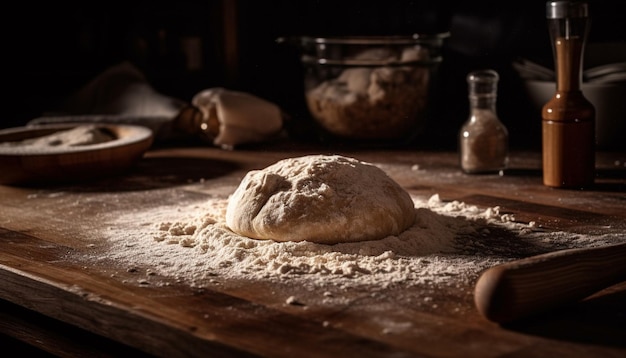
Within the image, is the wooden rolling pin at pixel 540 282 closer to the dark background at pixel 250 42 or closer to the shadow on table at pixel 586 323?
the shadow on table at pixel 586 323

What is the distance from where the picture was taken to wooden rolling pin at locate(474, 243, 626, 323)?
82 cm

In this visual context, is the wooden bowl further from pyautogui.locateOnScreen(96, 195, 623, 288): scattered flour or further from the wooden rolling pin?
the wooden rolling pin

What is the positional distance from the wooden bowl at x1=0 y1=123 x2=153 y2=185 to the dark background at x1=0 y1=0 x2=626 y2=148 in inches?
28.9

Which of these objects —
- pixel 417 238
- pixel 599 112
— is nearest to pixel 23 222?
pixel 417 238

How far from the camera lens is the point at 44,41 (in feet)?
8.78

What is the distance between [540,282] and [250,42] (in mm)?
1874

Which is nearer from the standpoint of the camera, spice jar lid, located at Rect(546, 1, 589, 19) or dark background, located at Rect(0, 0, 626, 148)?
spice jar lid, located at Rect(546, 1, 589, 19)

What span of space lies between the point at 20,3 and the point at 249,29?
28.6 inches

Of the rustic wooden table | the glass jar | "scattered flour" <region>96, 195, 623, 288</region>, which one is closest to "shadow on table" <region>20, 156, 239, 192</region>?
the rustic wooden table

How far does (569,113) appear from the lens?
147 centimetres


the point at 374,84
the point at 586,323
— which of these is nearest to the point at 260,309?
the point at 586,323

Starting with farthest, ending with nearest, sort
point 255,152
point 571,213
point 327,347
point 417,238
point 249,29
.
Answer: point 249,29 → point 255,152 → point 571,213 → point 417,238 → point 327,347

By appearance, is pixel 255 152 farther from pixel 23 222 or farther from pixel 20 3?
pixel 20 3

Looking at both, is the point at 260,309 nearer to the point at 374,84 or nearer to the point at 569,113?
the point at 569,113
